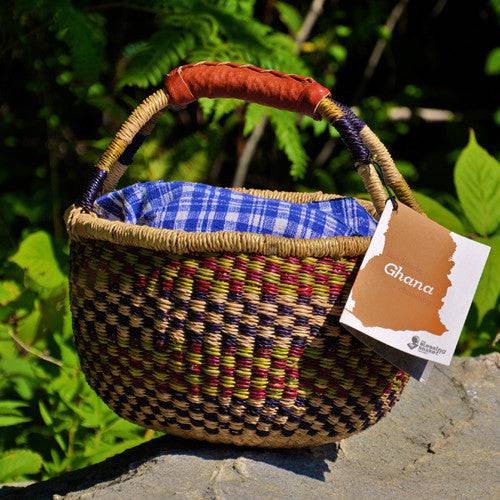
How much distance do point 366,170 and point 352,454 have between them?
61cm

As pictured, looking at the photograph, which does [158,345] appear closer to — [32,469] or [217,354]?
[217,354]

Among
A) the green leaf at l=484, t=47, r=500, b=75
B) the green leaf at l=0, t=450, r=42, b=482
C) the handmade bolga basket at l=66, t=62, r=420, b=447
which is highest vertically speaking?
the green leaf at l=484, t=47, r=500, b=75

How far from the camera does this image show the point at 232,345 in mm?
1290

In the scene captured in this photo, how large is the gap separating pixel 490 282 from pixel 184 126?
190 centimetres

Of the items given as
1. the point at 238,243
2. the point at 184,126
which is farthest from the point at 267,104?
the point at 184,126

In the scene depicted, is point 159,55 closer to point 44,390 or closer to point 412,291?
point 44,390

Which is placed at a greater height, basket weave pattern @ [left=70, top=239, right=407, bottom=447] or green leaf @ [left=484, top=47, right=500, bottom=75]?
green leaf @ [left=484, top=47, right=500, bottom=75]

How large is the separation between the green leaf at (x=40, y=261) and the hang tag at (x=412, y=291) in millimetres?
1235

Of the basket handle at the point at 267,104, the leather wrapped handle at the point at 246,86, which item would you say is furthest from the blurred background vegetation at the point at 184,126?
the leather wrapped handle at the point at 246,86

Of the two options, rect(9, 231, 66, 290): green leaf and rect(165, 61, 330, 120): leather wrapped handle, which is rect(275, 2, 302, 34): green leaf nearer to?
rect(9, 231, 66, 290): green leaf

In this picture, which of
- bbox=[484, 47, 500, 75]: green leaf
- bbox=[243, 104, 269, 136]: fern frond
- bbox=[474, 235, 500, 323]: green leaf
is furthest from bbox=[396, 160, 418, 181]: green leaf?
bbox=[474, 235, 500, 323]: green leaf

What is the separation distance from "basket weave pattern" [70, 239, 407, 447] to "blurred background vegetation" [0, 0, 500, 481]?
0.56m

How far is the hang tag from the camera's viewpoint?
1227mm

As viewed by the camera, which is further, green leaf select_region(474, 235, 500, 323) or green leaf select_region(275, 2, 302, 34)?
green leaf select_region(275, 2, 302, 34)
